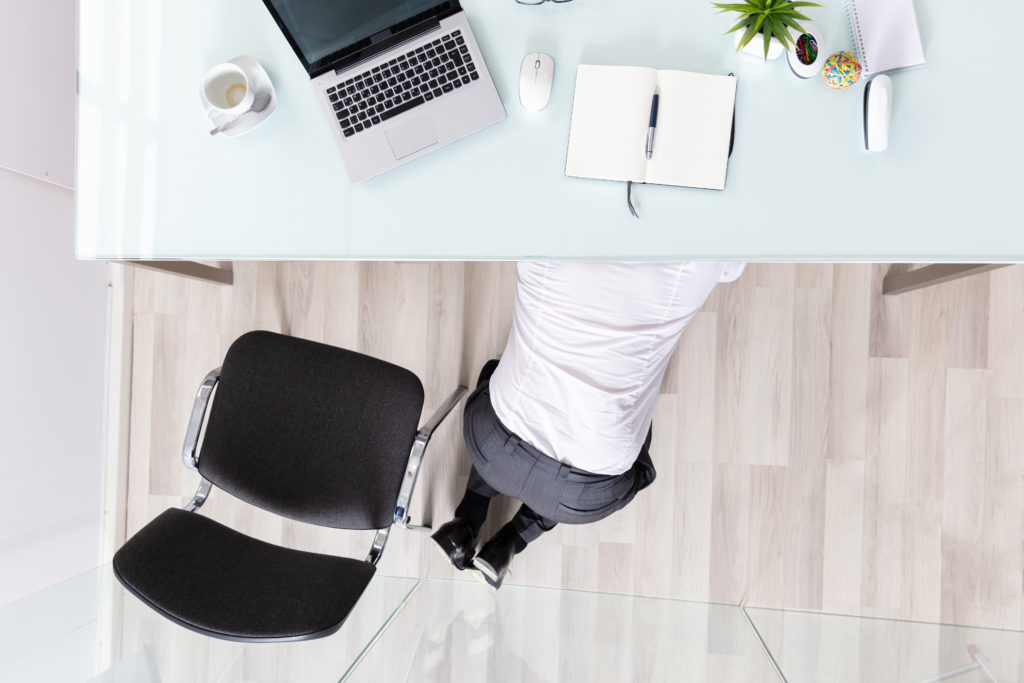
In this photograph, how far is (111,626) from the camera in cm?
120

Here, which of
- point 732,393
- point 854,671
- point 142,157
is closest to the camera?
point 142,157

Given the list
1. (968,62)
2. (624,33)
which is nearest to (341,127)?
(624,33)

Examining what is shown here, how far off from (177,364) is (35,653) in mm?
828

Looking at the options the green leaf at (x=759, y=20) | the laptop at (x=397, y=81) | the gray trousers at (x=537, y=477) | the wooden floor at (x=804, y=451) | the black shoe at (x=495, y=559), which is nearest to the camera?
the green leaf at (x=759, y=20)

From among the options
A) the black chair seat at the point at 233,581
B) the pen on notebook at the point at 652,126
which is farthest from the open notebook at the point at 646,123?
the black chair seat at the point at 233,581

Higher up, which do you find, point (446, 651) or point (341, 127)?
point (341, 127)

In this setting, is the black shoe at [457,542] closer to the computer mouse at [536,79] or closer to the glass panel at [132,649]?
the glass panel at [132,649]

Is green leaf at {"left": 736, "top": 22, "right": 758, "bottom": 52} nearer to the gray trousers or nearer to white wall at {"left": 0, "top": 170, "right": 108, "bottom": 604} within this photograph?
the gray trousers

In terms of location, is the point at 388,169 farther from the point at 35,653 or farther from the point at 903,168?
the point at 35,653

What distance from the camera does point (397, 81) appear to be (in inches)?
38.4

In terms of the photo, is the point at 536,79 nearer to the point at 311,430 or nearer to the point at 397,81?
the point at 397,81

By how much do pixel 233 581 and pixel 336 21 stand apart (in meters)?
0.99

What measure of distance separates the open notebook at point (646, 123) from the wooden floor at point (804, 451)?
0.74m

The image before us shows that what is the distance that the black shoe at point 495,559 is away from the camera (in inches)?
54.4
